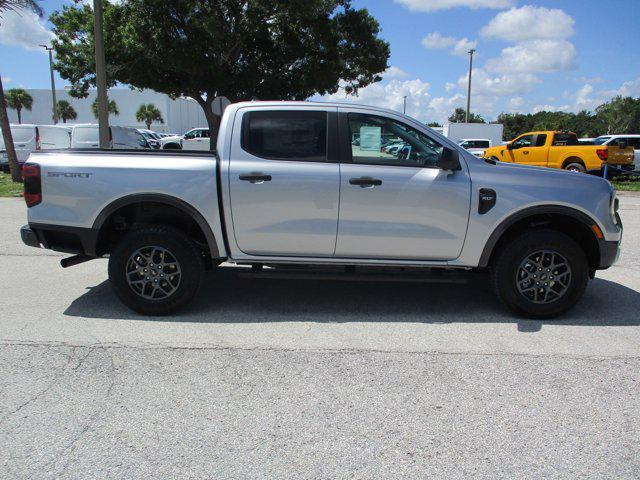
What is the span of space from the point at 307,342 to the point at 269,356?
1.34ft

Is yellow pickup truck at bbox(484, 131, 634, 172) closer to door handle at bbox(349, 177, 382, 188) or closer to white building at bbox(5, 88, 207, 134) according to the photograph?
door handle at bbox(349, 177, 382, 188)

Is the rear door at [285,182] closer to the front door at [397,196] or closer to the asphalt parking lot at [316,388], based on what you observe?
the front door at [397,196]

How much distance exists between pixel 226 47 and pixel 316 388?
1902cm

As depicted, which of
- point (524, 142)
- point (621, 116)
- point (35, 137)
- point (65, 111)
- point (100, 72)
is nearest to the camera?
point (100, 72)

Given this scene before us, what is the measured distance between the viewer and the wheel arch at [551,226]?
466cm

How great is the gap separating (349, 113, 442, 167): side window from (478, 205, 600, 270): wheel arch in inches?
34.6

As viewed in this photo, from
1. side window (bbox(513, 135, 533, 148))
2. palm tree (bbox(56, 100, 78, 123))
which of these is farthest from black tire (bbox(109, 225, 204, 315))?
palm tree (bbox(56, 100, 78, 123))

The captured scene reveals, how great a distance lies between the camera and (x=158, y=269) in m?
4.78

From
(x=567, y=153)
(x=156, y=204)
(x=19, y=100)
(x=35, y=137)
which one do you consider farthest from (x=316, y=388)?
(x=19, y=100)

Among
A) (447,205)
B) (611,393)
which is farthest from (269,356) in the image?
(611,393)

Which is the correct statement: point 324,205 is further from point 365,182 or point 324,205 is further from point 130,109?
point 130,109

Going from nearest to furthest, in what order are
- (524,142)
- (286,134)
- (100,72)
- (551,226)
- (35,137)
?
(286,134), (551,226), (100,72), (524,142), (35,137)

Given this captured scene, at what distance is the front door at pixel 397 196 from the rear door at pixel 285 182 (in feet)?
0.53

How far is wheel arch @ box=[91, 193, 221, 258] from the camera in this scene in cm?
466
